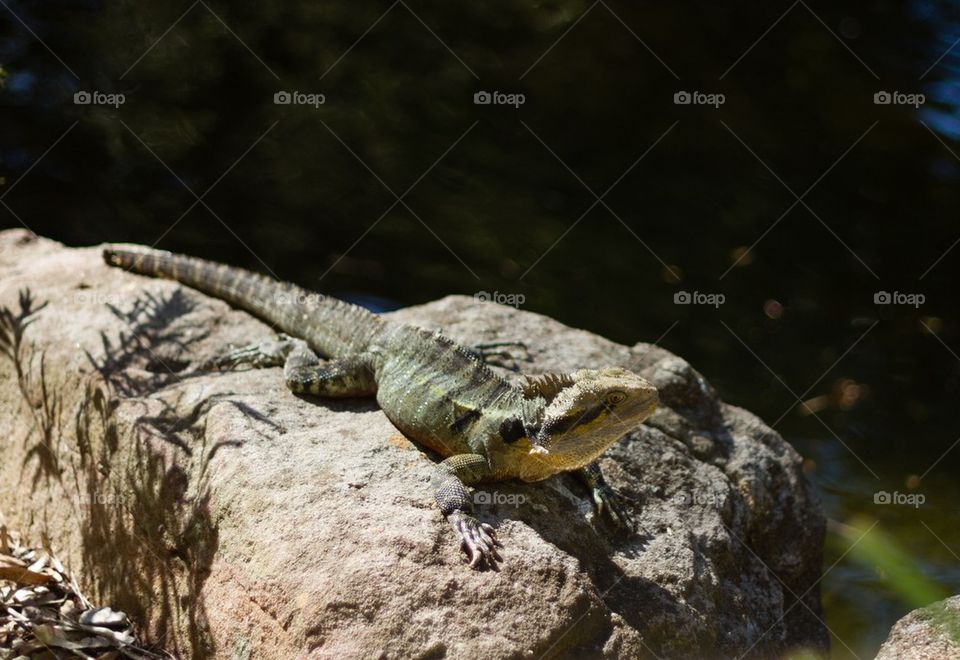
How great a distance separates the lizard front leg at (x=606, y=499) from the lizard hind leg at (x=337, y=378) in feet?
5.00

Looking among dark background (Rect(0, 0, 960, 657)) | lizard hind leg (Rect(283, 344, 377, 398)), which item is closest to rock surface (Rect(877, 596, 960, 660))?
lizard hind leg (Rect(283, 344, 377, 398))

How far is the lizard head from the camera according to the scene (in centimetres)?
536

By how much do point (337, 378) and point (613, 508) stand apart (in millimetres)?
1949

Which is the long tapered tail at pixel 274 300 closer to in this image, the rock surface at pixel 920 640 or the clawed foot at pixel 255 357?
the clawed foot at pixel 255 357

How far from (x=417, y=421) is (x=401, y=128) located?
7714mm

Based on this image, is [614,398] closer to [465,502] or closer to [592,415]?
[592,415]

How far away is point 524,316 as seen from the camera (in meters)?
7.87

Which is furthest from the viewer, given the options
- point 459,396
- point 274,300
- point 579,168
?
point 579,168

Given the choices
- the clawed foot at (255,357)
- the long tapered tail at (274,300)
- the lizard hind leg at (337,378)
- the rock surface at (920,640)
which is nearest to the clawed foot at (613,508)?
the rock surface at (920,640)

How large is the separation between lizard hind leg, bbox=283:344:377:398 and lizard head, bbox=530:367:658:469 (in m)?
1.53

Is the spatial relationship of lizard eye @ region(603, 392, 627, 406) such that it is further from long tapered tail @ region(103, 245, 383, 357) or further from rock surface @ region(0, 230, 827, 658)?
long tapered tail @ region(103, 245, 383, 357)

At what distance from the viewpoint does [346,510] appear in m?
5.29

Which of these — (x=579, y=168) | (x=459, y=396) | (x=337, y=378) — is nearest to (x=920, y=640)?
(x=459, y=396)

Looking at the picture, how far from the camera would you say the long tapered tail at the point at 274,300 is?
7168 mm
